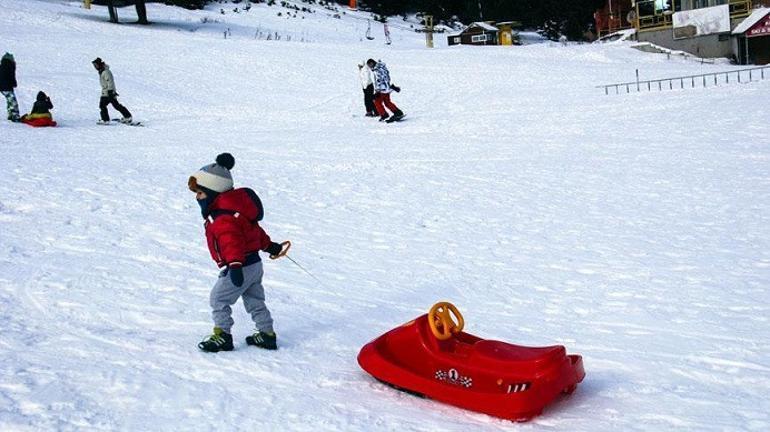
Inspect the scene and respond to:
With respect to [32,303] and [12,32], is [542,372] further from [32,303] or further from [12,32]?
[12,32]

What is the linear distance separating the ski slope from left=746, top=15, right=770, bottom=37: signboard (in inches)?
623

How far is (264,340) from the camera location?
5336 mm

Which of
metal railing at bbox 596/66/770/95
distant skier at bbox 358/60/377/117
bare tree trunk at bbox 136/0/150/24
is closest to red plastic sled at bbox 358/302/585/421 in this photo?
distant skier at bbox 358/60/377/117

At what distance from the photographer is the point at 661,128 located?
15914mm

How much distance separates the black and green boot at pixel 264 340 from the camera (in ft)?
17.5

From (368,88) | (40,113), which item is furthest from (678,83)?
(40,113)

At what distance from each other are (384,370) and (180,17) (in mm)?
40166

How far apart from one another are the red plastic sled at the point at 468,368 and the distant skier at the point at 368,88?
14348mm

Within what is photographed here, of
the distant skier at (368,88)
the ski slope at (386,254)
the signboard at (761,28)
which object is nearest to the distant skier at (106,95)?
the ski slope at (386,254)

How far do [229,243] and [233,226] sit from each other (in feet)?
0.35

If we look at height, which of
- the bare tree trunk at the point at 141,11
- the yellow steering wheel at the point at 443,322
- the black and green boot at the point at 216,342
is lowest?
the black and green boot at the point at 216,342

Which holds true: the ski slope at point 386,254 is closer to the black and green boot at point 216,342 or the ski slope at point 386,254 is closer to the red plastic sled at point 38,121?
the black and green boot at point 216,342

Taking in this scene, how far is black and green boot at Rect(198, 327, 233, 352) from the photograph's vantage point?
203 inches

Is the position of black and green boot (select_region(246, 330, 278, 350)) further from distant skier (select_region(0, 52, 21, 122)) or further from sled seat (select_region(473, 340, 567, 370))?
distant skier (select_region(0, 52, 21, 122))
